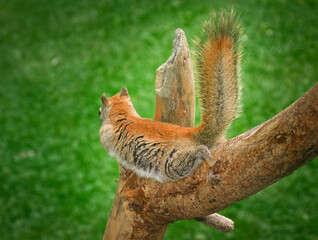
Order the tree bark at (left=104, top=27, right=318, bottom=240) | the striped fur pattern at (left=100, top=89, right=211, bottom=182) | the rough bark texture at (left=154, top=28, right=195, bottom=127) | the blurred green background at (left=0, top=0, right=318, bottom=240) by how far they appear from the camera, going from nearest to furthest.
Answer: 1. the tree bark at (left=104, top=27, right=318, bottom=240)
2. the striped fur pattern at (left=100, top=89, right=211, bottom=182)
3. the rough bark texture at (left=154, top=28, right=195, bottom=127)
4. the blurred green background at (left=0, top=0, right=318, bottom=240)

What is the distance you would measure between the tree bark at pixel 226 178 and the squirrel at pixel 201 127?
0.21 ft

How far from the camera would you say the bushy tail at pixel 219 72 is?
169cm

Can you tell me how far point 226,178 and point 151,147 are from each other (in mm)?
509

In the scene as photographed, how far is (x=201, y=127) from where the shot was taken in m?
1.88

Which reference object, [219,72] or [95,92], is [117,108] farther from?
[95,92]

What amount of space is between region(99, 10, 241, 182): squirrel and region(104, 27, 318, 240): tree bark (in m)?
0.06

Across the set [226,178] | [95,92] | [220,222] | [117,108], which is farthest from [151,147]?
[95,92]

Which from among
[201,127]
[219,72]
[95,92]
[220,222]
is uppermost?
[95,92]

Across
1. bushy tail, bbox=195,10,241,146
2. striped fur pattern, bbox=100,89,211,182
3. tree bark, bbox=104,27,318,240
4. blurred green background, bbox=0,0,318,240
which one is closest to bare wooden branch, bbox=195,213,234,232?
tree bark, bbox=104,27,318,240

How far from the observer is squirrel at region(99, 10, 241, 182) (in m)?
1.71

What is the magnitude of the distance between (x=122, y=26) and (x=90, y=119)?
5.76 feet

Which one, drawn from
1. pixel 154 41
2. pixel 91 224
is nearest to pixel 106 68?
pixel 154 41

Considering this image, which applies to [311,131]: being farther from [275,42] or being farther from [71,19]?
[71,19]

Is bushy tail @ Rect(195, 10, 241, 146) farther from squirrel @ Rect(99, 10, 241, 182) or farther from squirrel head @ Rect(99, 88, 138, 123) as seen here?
squirrel head @ Rect(99, 88, 138, 123)
